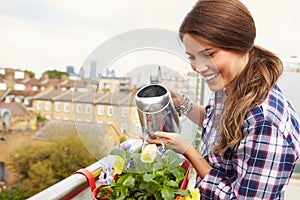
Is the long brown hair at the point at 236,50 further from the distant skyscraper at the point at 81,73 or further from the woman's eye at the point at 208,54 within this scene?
the distant skyscraper at the point at 81,73

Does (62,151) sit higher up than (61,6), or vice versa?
(61,6)

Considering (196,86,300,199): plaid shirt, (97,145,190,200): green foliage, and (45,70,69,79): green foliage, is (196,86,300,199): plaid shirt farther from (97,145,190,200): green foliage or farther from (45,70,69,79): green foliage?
(45,70,69,79): green foliage

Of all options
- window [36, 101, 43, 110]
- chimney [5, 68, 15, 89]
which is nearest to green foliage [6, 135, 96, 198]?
window [36, 101, 43, 110]

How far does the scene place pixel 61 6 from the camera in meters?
6.16

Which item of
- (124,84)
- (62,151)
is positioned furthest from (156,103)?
(62,151)

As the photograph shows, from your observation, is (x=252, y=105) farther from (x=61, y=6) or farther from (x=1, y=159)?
(x=1, y=159)

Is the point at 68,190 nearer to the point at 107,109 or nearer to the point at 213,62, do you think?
the point at 107,109

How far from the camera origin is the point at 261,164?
Result: 61 cm

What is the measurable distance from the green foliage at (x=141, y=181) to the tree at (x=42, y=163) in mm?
5993

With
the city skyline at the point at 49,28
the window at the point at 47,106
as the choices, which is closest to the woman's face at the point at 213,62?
the city skyline at the point at 49,28

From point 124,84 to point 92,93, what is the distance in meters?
0.06

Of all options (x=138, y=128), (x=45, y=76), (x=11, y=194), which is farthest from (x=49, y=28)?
(x=138, y=128)

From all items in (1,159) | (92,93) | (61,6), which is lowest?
(1,159)

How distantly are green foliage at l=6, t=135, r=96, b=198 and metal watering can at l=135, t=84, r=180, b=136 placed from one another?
597 centimetres
